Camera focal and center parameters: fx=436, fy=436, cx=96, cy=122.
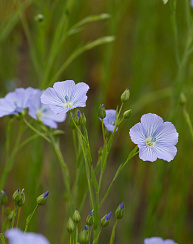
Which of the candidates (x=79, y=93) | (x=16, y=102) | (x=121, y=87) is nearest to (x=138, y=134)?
(x=79, y=93)

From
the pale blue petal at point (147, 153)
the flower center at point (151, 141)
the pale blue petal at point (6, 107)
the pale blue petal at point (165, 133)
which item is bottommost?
the pale blue petal at point (147, 153)

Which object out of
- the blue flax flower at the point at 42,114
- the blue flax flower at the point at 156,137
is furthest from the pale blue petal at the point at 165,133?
the blue flax flower at the point at 42,114

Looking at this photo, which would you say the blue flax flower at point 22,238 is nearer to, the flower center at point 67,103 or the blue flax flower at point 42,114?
the flower center at point 67,103

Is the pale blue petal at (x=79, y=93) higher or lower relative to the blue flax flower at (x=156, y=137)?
higher

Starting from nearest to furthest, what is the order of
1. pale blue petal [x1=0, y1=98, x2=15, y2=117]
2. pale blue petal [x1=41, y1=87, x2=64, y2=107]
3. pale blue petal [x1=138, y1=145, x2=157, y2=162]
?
1. pale blue petal [x1=138, y1=145, x2=157, y2=162]
2. pale blue petal [x1=41, y1=87, x2=64, y2=107]
3. pale blue petal [x1=0, y1=98, x2=15, y2=117]

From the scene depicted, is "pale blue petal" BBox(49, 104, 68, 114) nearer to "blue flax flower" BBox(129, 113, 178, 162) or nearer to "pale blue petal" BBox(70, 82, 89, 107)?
"pale blue petal" BBox(70, 82, 89, 107)

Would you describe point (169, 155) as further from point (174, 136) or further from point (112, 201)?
point (112, 201)

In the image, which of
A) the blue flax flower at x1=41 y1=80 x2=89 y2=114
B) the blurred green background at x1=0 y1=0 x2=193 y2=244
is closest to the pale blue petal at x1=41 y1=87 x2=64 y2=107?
the blue flax flower at x1=41 y1=80 x2=89 y2=114

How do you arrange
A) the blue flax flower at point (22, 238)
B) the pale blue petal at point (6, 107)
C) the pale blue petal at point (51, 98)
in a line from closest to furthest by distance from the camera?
the blue flax flower at point (22, 238), the pale blue petal at point (51, 98), the pale blue petal at point (6, 107)
